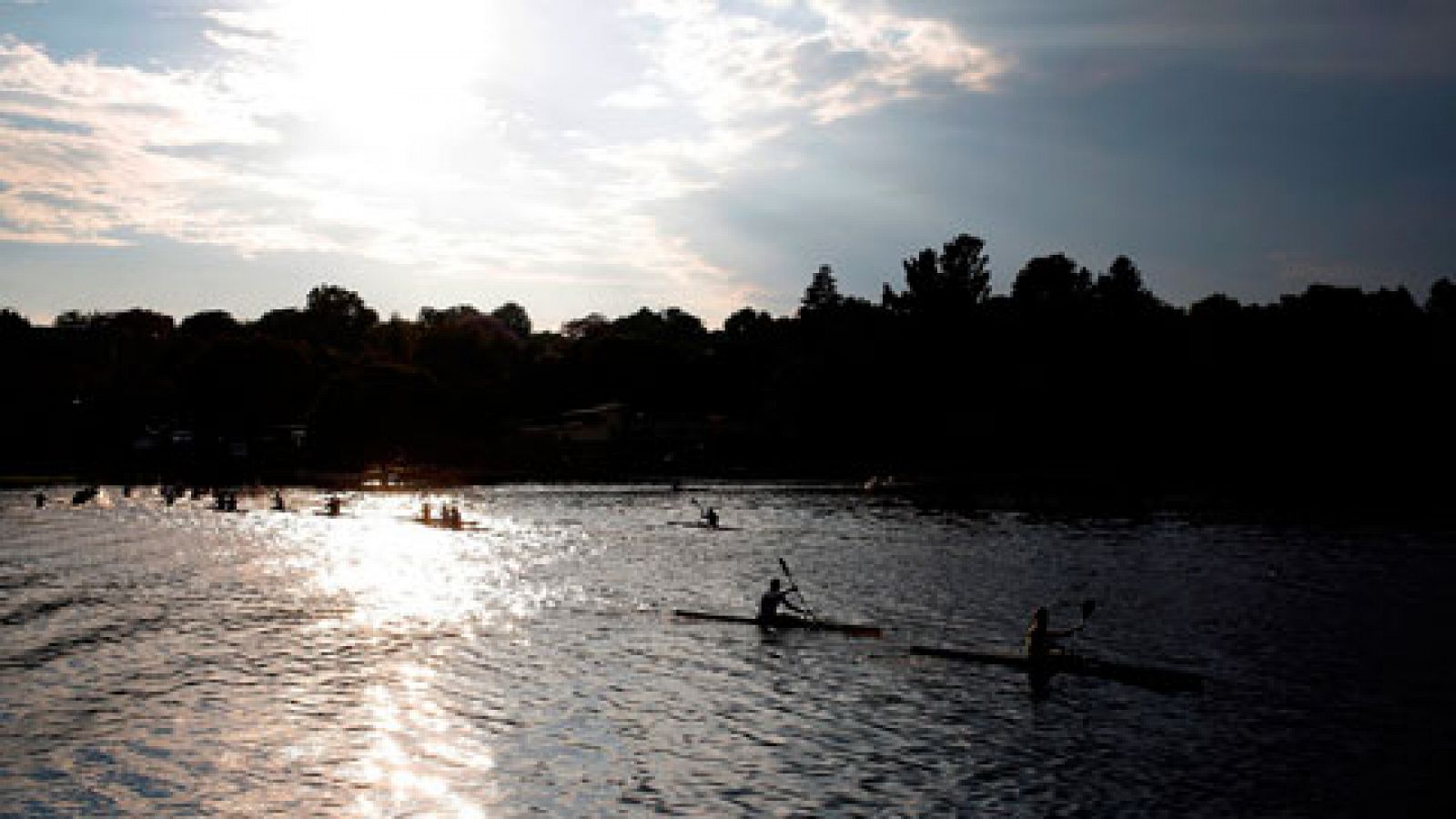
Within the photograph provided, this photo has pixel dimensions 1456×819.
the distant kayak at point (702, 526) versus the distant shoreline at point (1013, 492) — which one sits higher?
the distant shoreline at point (1013, 492)

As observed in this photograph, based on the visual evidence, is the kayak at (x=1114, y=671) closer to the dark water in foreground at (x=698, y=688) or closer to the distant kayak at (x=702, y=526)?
→ the dark water in foreground at (x=698, y=688)

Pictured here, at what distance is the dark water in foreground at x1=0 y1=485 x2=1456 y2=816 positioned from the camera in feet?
102

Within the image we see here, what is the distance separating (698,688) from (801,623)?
1177 cm

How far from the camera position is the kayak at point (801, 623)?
171 ft

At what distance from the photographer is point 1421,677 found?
148ft

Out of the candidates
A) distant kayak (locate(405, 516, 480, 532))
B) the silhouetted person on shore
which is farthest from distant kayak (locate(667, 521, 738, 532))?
the silhouetted person on shore

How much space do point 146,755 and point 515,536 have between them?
7006cm

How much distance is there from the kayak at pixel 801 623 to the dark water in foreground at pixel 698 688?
1.83ft

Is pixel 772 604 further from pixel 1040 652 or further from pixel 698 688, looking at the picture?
pixel 1040 652

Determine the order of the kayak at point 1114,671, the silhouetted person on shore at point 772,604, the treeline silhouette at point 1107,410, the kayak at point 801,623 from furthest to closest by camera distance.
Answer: the treeline silhouette at point 1107,410 → the silhouetted person on shore at point 772,604 → the kayak at point 801,623 → the kayak at point 1114,671

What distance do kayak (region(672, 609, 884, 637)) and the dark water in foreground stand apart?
557 millimetres

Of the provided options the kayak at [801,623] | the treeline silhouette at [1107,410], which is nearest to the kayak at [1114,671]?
the kayak at [801,623]

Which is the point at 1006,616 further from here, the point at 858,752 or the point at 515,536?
the point at 515,536

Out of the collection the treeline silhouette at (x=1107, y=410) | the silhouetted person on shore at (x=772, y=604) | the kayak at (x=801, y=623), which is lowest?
the kayak at (x=801, y=623)
